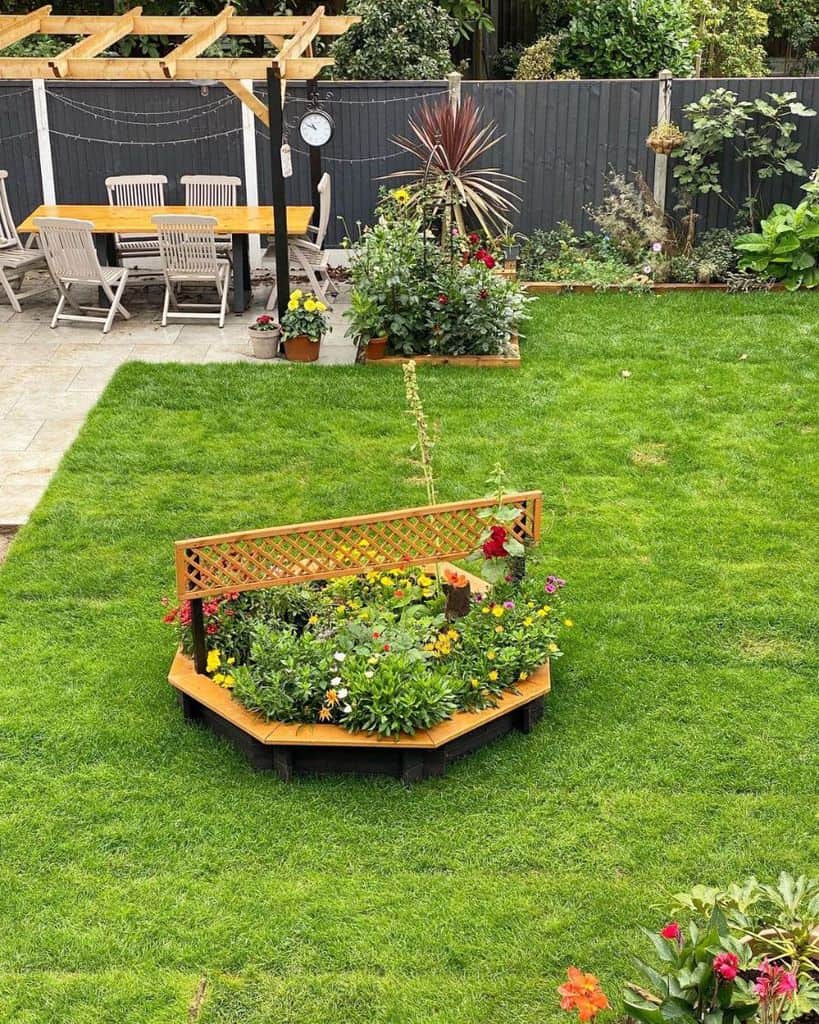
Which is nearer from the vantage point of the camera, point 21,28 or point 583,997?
point 583,997

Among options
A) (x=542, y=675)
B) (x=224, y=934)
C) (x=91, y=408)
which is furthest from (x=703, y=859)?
(x=91, y=408)

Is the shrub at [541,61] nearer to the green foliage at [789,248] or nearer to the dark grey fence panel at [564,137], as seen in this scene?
the dark grey fence panel at [564,137]

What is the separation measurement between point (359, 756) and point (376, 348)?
5108mm

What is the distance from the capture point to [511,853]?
453 centimetres

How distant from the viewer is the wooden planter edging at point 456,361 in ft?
31.0

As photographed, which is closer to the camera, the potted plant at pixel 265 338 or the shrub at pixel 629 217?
the potted plant at pixel 265 338

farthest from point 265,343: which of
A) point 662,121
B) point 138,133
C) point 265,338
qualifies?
point 662,121

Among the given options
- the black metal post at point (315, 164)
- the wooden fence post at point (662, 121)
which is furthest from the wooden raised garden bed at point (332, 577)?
the wooden fence post at point (662, 121)

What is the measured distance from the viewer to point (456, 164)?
11.1 m

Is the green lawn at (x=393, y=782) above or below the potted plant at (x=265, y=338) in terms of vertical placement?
below

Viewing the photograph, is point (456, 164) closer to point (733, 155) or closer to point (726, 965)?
point (733, 155)

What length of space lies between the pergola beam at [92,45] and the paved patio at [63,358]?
2088mm

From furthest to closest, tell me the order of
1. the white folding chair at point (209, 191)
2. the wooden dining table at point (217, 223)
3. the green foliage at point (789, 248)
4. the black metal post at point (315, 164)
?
the white folding chair at point (209, 191) → the black metal post at point (315, 164) → the green foliage at point (789, 248) → the wooden dining table at point (217, 223)

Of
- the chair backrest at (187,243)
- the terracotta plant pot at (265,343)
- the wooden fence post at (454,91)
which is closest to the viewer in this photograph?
the terracotta plant pot at (265,343)
